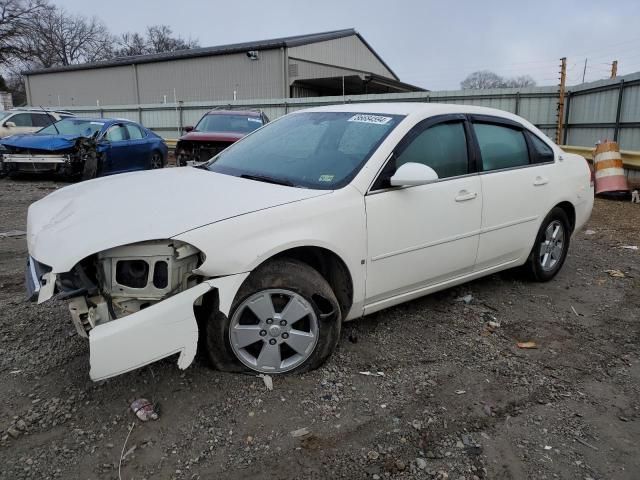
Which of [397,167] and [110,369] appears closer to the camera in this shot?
[110,369]

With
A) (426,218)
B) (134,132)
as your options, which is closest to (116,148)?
(134,132)

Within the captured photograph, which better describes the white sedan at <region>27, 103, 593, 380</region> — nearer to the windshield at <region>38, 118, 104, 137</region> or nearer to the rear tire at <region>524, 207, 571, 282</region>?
the rear tire at <region>524, 207, 571, 282</region>

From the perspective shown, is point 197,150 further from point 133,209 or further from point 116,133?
point 133,209

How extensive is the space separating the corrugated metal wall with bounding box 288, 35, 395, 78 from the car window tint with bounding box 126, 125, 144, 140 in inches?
688

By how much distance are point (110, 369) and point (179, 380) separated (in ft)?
1.91

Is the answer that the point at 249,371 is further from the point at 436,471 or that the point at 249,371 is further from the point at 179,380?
the point at 436,471

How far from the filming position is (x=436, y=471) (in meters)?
2.32

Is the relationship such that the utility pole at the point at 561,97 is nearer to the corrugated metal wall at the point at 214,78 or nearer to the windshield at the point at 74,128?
the windshield at the point at 74,128

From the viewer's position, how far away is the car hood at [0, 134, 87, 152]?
10633mm

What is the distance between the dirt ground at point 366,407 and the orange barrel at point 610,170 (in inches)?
269

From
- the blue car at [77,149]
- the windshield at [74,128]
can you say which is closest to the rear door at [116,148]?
the blue car at [77,149]

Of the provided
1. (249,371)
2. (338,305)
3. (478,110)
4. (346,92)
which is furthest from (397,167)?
(346,92)

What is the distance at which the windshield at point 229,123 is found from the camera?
11164 mm

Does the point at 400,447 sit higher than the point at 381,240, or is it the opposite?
the point at 381,240
